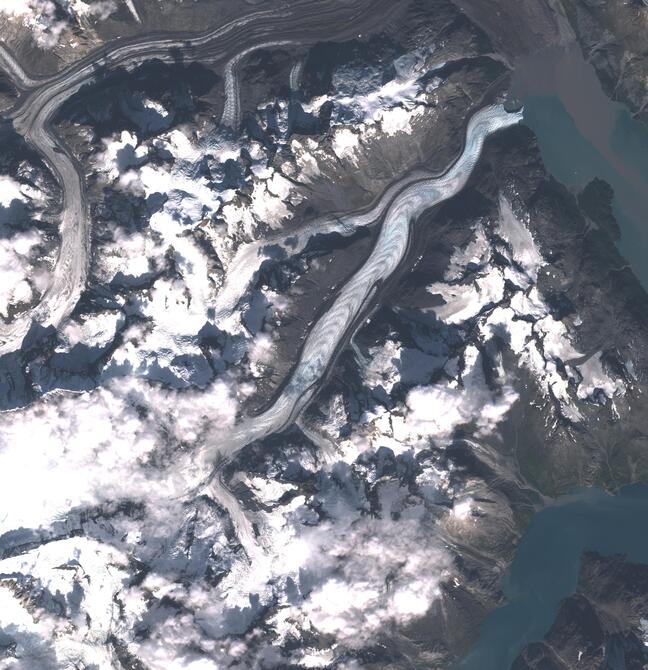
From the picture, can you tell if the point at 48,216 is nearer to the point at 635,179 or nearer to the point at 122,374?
the point at 122,374

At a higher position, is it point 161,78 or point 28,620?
point 161,78

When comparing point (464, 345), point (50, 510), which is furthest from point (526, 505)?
point (50, 510)

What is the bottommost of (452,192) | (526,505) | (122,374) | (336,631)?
(336,631)

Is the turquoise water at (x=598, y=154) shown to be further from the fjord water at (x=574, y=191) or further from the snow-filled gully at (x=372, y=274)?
the snow-filled gully at (x=372, y=274)

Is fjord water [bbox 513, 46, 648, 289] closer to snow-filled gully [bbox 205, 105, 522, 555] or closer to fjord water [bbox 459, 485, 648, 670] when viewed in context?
snow-filled gully [bbox 205, 105, 522, 555]

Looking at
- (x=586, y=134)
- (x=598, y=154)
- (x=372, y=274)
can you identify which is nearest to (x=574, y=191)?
(x=598, y=154)

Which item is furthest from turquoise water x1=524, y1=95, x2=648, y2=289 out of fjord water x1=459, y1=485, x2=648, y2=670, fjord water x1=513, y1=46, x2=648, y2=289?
fjord water x1=459, y1=485, x2=648, y2=670

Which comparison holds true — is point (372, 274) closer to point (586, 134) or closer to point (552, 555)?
point (586, 134)
